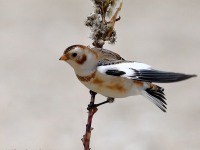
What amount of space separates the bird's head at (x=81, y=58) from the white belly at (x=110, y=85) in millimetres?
25

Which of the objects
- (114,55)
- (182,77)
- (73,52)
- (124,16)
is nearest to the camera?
(182,77)

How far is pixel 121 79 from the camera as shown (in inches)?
41.1

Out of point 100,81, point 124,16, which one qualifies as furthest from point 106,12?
point 124,16

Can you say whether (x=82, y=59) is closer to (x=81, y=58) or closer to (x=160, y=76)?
(x=81, y=58)

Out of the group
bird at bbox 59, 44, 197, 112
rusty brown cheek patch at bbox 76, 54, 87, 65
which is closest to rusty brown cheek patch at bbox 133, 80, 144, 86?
bird at bbox 59, 44, 197, 112

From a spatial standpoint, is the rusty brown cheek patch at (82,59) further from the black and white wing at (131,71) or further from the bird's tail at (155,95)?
the bird's tail at (155,95)

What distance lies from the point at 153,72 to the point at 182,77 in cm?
11

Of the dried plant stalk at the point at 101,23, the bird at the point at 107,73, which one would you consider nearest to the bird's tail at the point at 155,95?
the bird at the point at 107,73

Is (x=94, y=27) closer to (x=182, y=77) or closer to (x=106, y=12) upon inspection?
(x=106, y=12)

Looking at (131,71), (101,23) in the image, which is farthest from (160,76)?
(101,23)

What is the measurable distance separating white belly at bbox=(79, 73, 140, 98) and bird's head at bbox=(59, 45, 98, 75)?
0.03 m

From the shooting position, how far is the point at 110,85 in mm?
1039

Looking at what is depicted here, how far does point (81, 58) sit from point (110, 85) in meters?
0.08

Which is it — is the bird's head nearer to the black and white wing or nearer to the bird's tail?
the black and white wing
